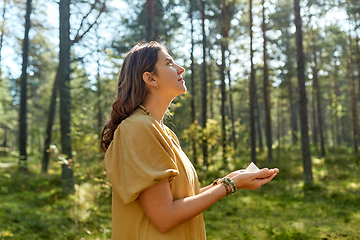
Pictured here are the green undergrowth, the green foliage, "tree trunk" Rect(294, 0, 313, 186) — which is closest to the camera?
the green foliage

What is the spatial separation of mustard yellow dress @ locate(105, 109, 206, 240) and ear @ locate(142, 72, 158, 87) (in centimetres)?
16

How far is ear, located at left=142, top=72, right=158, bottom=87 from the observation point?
4.83 feet

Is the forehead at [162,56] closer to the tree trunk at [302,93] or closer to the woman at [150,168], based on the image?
the woman at [150,168]

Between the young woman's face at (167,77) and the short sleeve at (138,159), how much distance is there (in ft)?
0.82

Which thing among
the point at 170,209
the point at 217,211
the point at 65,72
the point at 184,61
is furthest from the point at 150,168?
Answer: the point at 184,61

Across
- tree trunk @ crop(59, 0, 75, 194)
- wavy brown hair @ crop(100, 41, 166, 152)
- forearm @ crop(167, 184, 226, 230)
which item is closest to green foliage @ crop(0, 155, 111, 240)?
→ tree trunk @ crop(59, 0, 75, 194)

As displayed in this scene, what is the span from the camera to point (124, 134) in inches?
51.5

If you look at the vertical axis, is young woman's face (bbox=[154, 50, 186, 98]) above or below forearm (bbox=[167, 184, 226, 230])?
above

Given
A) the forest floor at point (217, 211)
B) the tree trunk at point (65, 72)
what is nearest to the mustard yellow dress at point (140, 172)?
the forest floor at point (217, 211)

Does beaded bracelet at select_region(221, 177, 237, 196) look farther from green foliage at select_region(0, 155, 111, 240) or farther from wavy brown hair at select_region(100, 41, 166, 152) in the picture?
green foliage at select_region(0, 155, 111, 240)

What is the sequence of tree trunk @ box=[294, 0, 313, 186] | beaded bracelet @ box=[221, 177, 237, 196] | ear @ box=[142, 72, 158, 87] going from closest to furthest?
1. beaded bracelet @ box=[221, 177, 237, 196]
2. ear @ box=[142, 72, 158, 87]
3. tree trunk @ box=[294, 0, 313, 186]

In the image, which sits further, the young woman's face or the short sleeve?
the young woman's face

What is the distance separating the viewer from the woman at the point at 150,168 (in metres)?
1.23

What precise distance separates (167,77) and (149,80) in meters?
0.10
